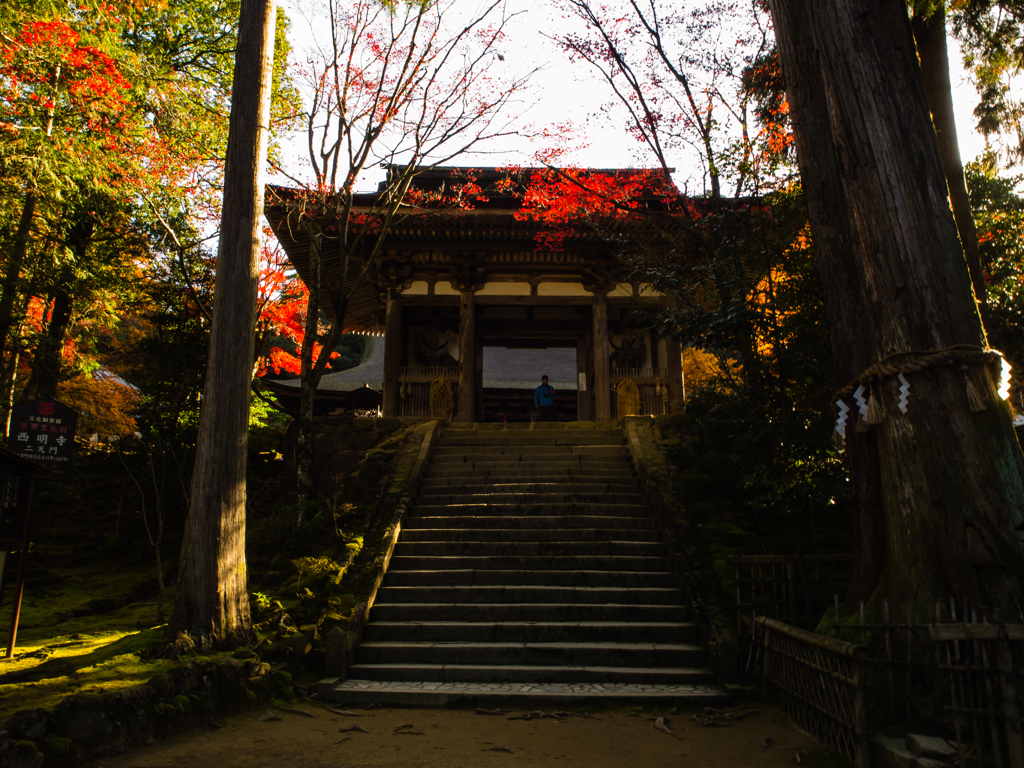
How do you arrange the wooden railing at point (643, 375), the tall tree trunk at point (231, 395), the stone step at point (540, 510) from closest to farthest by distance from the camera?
the tall tree trunk at point (231, 395), the stone step at point (540, 510), the wooden railing at point (643, 375)

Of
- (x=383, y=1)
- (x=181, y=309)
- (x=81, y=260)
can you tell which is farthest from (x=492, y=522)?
(x=81, y=260)

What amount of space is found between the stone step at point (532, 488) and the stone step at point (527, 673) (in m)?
3.09

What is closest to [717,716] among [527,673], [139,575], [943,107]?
[527,673]

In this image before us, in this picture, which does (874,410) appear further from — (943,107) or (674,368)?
(674,368)

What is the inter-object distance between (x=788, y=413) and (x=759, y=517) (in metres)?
1.57

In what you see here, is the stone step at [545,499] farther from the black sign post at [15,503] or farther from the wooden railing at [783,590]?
the black sign post at [15,503]

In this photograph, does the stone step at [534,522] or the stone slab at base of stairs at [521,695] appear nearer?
the stone slab at base of stairs at [521,695]

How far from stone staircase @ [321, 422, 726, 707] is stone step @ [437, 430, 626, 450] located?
100 cm

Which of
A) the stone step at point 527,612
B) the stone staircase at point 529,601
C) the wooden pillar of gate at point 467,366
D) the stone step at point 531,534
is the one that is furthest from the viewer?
the wooden pillar of gate at point 467,366

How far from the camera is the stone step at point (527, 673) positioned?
5.29 metres

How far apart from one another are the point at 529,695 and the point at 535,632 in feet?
3.27

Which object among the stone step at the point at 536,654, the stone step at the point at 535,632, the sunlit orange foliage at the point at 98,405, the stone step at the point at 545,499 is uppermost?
the sunlit orange foliage at the point at 98,405

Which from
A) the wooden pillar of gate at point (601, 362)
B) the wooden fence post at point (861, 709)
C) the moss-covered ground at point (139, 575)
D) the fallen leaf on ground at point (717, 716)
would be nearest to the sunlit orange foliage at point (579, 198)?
the wooden pillar of gate at point (601, 362)

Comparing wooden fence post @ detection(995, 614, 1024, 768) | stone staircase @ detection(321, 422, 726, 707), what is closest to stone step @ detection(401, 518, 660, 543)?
stone staircase @ detection(321, 422, 726, 707)
